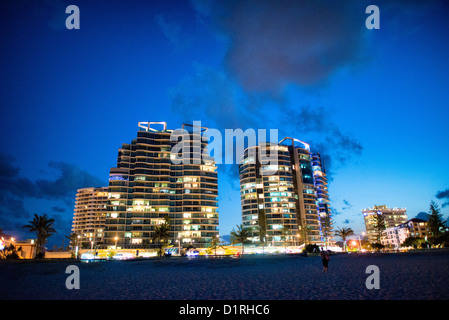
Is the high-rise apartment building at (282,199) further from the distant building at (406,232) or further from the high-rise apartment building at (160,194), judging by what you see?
the distant building at (406,232)

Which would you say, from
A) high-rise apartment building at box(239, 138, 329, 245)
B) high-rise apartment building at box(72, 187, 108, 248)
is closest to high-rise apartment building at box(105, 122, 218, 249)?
high-rise apartment building at box(239, 138, 329, 245)

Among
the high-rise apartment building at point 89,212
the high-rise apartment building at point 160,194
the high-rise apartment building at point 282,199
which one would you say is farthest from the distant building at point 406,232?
the high-rise apartment building at point 89,212

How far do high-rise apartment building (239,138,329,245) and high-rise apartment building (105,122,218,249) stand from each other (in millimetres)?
28581

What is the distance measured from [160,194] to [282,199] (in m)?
62.6

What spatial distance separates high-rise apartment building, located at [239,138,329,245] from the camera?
129m

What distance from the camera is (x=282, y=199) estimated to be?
134875 millimetres

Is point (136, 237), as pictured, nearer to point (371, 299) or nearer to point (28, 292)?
point (28, 292)

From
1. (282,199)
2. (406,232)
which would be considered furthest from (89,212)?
(406,232)

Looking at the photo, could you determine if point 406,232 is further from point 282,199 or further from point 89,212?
point 89,212

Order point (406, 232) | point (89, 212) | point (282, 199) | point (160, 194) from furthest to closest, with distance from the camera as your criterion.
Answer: point (89, 212), point (406, 232), point (282, 199), point (160, 194)

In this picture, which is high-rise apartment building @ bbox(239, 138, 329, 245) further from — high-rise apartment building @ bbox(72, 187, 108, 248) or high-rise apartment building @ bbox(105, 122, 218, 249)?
high-rise apartment building @ bbox(72, 187, 108, 248)
